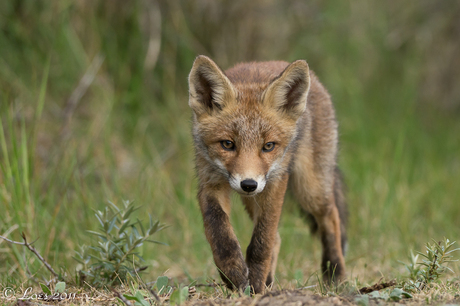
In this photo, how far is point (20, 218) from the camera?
4098 millimetres

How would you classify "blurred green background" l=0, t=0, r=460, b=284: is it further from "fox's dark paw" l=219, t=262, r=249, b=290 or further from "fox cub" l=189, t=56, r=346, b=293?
"fox's dark paw" l=219, t=262, r=249, b=290

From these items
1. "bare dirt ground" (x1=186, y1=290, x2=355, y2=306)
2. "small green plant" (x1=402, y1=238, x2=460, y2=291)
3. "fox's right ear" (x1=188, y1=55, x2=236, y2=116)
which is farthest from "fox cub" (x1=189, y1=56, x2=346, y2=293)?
"small green plant" (x1=402, y1=238, x2=460, y2=291)

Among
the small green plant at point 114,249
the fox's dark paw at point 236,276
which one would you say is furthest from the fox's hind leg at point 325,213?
the small green plant at point 114,249

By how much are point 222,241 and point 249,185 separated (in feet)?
1.40

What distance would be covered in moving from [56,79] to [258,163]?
4.46 metres

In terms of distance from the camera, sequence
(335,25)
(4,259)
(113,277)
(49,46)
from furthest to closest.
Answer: (335,25), (49,46), (4,259), (113,277)

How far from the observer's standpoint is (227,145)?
129 inches

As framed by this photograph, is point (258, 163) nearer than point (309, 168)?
Yes

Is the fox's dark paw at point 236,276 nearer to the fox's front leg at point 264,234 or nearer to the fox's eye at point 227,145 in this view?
the fox's front leg at point 264,234

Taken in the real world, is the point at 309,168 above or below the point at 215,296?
above

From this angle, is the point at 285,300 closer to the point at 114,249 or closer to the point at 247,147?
the point at 247,147

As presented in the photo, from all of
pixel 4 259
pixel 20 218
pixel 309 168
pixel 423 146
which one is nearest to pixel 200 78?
pixel 309 168

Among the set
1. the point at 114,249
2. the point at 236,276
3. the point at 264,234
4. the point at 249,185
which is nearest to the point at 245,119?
the point at 249,185

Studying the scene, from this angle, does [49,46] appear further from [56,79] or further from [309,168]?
[309,168]
